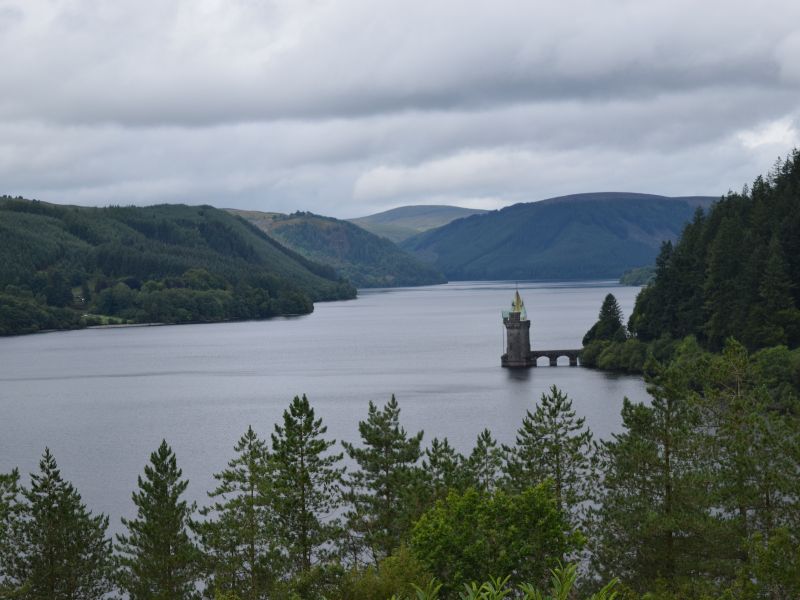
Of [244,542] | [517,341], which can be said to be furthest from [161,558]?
[517,341]

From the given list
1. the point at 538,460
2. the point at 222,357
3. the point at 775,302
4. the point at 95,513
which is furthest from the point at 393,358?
the point at 538,460

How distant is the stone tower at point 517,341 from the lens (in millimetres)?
143875

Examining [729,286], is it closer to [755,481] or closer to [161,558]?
[755,481]

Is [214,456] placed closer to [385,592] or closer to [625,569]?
[625,569]

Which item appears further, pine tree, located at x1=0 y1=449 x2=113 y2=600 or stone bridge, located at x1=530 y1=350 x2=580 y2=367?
stone bridge, located at x1=530 y1=350 x2=580 y2=367

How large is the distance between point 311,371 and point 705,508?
10745cm

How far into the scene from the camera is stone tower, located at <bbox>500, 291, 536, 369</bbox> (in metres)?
144

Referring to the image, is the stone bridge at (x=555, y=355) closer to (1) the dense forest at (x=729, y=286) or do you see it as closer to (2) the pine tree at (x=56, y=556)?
(1) the dense forest at (x=729, y=286)

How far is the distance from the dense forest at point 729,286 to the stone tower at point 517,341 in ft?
27.0

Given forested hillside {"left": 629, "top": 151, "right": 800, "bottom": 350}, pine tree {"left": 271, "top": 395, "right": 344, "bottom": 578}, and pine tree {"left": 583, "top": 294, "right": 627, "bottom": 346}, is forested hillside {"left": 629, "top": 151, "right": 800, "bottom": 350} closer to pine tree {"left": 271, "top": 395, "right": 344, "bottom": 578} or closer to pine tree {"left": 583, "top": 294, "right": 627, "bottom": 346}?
pine tree {"left": 583, "top": 294, "right": 627, "bottom": 346}

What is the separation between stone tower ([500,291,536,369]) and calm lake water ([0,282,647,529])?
3616 mm

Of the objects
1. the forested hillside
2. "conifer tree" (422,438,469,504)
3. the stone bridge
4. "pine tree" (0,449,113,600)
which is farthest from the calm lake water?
"conifer tree" (422,438,469,504)

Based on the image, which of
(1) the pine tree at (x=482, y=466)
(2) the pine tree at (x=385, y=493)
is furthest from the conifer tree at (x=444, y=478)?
(2) the pine tree at (x=385, y=493)

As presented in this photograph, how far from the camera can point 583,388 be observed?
114 m
